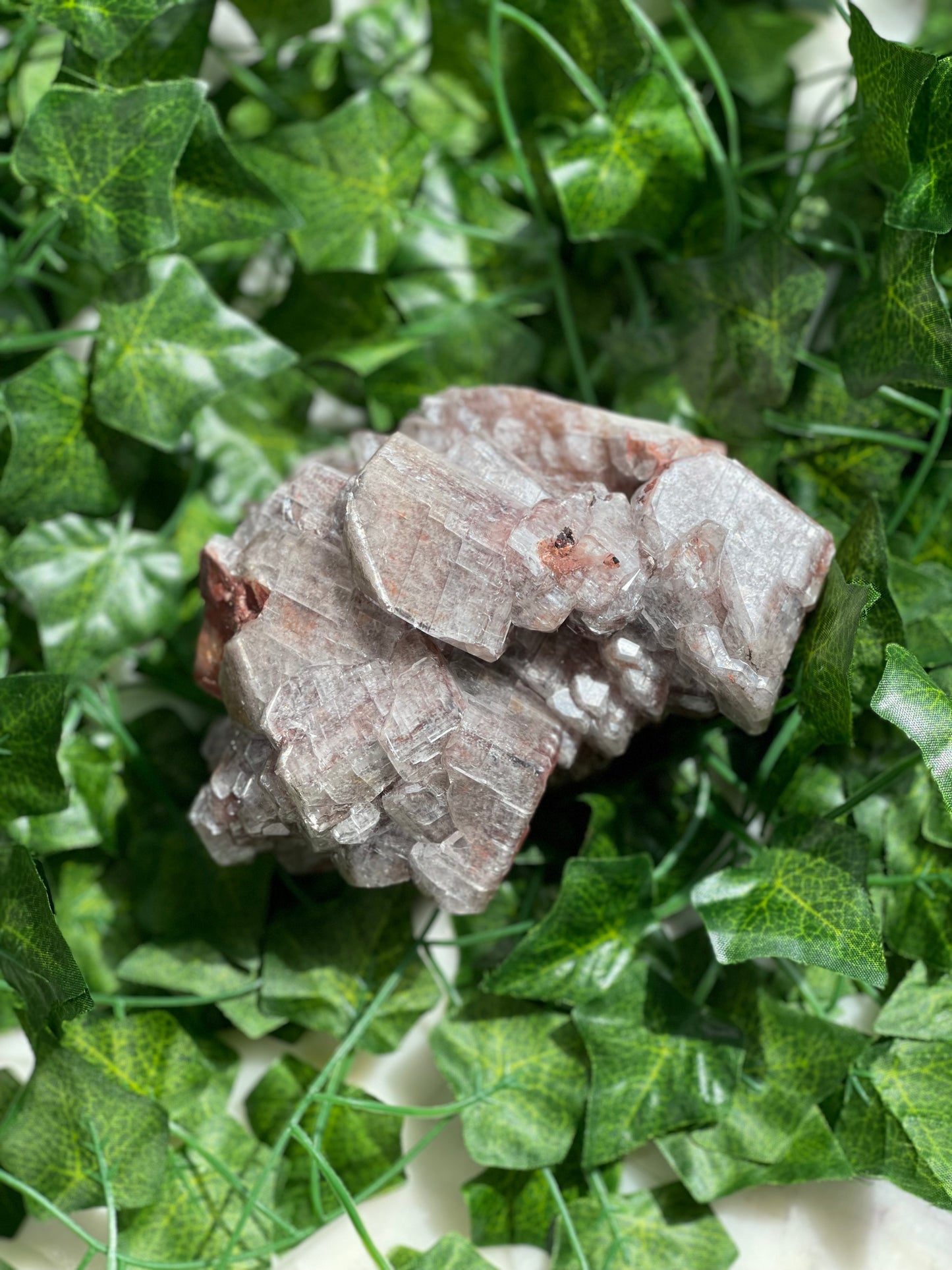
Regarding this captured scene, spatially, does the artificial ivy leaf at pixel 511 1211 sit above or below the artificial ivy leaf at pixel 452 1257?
below

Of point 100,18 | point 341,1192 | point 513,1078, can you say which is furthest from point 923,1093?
point 100,18

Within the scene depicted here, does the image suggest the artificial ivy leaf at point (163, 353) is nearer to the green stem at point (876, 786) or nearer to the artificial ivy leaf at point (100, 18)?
the artificial ivy leaf at point (100, 18)

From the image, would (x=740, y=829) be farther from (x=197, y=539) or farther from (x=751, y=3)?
(x=751, y=3)

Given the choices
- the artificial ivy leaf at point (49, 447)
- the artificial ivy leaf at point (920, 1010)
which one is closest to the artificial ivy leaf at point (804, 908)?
the artificial ivy leaf at point (920, 1010)

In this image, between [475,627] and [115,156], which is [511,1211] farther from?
[115,156]

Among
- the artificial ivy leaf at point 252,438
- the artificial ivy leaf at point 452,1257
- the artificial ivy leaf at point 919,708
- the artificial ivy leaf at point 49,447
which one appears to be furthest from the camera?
the artificial ivy leaf at point 252,438

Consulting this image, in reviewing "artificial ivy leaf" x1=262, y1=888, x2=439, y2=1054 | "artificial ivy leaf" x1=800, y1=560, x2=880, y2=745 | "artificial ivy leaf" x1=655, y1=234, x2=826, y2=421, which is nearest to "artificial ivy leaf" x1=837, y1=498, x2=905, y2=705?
"artificial ivy leaf" x1=800, y1=560, x2=880, y2=745

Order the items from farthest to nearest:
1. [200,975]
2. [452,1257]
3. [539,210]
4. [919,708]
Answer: [539,210], [200,975], [452,1257], [919,708]

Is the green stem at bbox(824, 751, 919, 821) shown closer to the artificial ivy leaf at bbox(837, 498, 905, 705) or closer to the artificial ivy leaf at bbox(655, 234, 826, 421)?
the artificial ivy leaf at bbox(837, 498, 905, 705)
